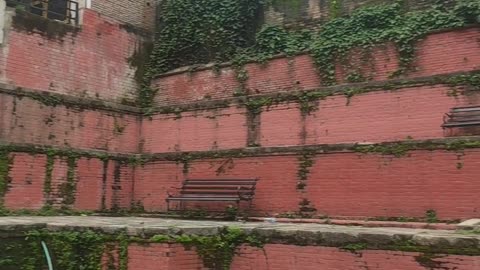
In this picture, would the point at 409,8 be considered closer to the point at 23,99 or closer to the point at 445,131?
the point at 445,131

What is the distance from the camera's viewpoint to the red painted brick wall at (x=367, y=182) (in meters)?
7.44

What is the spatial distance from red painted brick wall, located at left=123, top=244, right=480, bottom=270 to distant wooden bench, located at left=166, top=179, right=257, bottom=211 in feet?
12.5

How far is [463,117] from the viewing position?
7957 millimetres

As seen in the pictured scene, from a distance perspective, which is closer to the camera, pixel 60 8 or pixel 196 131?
pixel 196 131

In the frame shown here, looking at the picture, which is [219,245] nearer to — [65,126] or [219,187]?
[219,187]

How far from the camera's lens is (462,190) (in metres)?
7.38

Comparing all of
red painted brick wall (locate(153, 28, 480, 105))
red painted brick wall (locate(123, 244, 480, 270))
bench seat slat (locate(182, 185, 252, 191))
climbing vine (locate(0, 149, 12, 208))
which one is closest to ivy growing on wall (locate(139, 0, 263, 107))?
red painted brick wall (locate(153, 28, 480, 105))

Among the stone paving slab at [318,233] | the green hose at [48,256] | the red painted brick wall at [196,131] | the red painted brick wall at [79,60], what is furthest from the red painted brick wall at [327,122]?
the green hose at [48,256]

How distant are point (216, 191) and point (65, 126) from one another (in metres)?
3.53

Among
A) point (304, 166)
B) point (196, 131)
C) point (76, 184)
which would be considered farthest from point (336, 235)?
point (76, 184)

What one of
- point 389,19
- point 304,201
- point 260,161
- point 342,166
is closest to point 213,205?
point 260,161

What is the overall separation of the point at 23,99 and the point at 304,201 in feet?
19.1

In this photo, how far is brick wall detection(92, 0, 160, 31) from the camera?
40.7 ft

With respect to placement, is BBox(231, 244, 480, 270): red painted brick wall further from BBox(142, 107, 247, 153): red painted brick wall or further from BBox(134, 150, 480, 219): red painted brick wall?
BBox(142, 107, 247, 153): red painted brick wall
